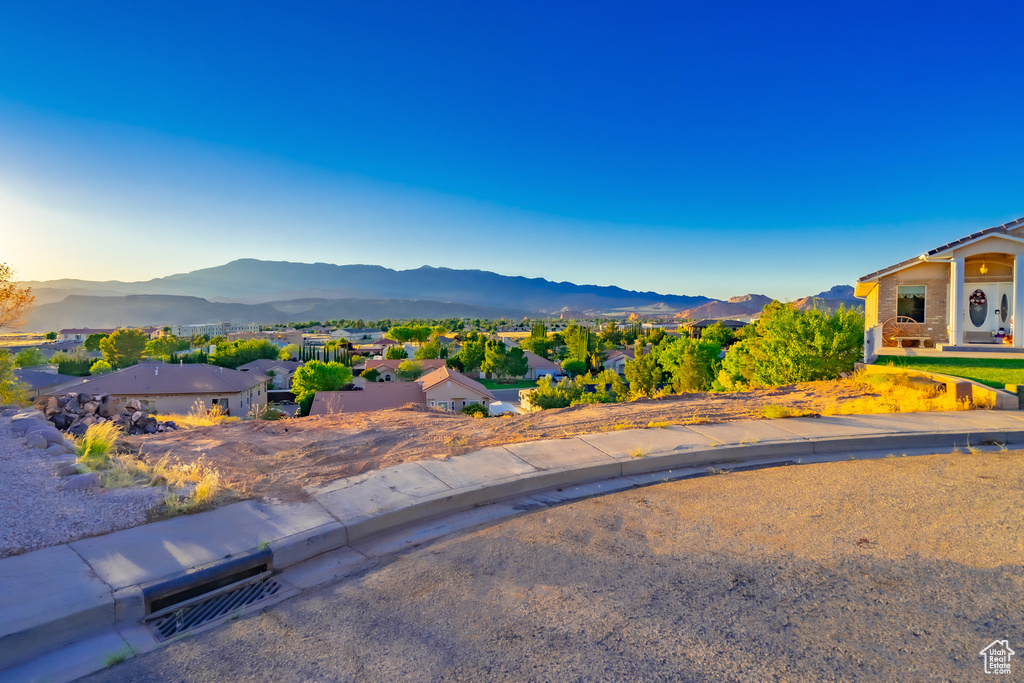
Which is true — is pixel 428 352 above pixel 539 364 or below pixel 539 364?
above

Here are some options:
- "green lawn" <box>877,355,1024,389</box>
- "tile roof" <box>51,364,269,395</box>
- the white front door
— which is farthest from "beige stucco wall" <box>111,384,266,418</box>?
the white front door

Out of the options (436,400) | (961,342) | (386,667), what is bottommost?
(436,400)

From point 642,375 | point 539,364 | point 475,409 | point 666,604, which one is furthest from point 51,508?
point 539,364

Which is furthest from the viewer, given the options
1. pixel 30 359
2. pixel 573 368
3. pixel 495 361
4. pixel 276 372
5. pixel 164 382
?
A: pixel 573 368

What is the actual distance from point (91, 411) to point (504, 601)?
1089 cm

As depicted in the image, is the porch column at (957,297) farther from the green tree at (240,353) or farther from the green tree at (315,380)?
the green tree at (240,353)

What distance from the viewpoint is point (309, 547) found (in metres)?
4.54

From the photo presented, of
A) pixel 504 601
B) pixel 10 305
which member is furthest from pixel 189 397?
pixel 504 601

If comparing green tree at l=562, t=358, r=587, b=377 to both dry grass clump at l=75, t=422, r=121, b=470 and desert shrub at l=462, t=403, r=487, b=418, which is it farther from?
dry grass clump at l=75, t=422, r=121, b=470

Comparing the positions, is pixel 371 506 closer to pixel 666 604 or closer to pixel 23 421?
pixel 666 604

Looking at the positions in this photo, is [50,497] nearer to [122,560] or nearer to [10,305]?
[122,560]

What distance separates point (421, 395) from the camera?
4053 cm

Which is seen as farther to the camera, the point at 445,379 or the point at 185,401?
the point at 445,379

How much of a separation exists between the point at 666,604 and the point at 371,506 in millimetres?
2938
